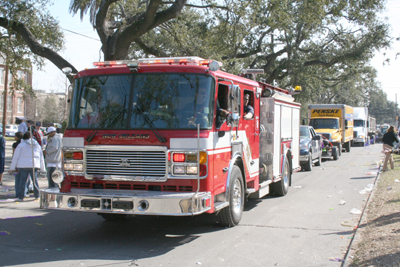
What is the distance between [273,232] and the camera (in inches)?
281

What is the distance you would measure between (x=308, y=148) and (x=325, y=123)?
9036 millimetres

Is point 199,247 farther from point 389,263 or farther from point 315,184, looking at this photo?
point 315,184

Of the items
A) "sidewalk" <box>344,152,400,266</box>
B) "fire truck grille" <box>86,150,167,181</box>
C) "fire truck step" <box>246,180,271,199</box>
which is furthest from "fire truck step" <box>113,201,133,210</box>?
"fire truck step" <box>246,180,271,199</box>

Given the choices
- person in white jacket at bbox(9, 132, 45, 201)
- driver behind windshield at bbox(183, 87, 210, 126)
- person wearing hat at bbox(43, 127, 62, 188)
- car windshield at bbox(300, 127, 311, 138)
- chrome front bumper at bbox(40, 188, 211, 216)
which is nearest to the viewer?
chrome front bumper at bbox(40, 188, 211, 216)

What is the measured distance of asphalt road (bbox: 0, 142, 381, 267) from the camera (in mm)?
5664

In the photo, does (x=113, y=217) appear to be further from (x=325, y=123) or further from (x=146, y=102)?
(x=325, y=123)

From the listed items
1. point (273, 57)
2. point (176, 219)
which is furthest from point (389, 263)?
point (273, 57)

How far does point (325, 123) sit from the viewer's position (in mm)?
25859

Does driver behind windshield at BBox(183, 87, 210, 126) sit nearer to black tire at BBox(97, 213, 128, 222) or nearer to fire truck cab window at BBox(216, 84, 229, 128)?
fire truck cab window at BBox(216, 84, 229, 128)

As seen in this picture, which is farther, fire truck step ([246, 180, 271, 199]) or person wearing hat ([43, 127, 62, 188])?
person wearing hat ([43, 127, 62, 188])

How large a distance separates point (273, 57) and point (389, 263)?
26460 mm

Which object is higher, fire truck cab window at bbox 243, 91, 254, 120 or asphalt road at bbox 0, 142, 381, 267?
fire truck cab window at bbox 243, 91, 254, 120

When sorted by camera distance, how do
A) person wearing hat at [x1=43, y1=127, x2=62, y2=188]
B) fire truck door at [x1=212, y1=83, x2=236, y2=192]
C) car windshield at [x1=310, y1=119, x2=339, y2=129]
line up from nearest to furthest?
fire truck door at [x1=212, y1=83, x2=236, y2=192], person wearing hat at [x1=43, y1=127, x2=62, y2=188], car windshield at [x1=310, y1=119, x2=339, y2=129]

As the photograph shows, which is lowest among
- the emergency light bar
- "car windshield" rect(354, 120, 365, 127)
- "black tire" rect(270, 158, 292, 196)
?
"black tire" rect(270, 158, 292, 196)
